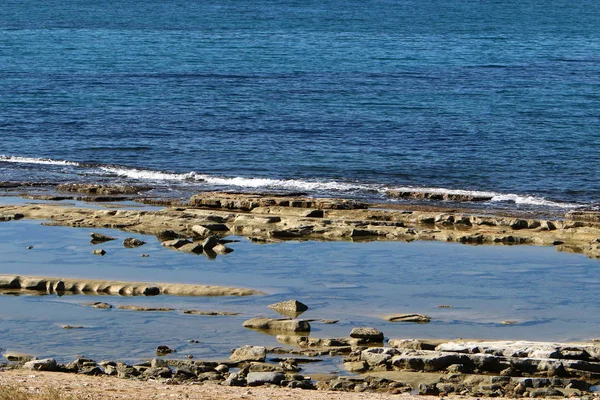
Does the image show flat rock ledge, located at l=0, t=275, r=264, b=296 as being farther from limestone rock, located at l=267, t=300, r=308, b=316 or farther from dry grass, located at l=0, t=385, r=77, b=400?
dry grass, located at l=0, t=385, r=77, b=400

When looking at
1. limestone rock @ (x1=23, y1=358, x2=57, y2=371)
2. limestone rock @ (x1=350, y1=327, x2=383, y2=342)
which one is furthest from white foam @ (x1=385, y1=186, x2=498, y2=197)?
limestone rock @ (x1=23, y1=358, x2=57, y2=371)

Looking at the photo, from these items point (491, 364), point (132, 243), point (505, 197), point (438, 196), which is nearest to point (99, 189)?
point (132, 243)

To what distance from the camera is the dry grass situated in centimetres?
1542

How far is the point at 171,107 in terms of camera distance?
61.0m

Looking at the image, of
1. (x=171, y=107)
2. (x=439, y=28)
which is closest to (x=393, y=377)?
(x=171, y=107)

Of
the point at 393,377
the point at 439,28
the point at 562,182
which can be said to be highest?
the point at 439,28

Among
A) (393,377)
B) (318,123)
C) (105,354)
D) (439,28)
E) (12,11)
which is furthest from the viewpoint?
(12,11)

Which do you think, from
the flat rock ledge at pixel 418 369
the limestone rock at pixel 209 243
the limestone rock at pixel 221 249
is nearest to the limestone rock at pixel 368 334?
the flat rock ledge at pixel 418 369

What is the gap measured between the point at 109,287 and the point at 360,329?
7.50m

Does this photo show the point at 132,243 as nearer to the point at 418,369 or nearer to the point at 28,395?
the point at 418,369

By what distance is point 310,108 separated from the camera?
5994 centimetres

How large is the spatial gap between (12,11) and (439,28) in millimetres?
55956

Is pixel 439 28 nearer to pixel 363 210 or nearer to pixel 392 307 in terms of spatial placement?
pixel 363 210

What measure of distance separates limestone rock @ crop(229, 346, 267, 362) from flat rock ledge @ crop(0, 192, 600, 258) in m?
10.5
